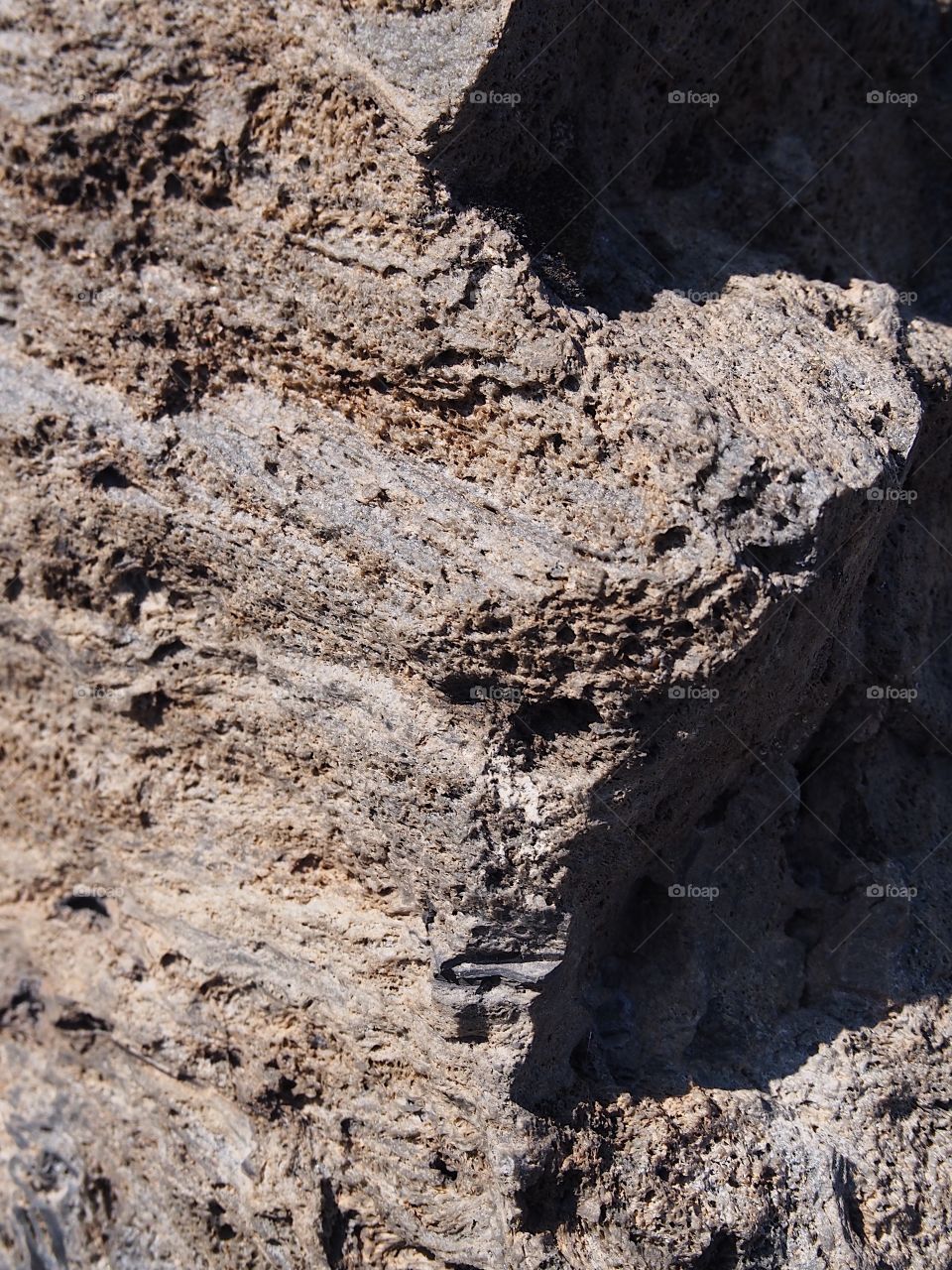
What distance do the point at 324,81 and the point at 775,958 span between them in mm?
3096

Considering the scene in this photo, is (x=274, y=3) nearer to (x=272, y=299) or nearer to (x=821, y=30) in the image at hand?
(x=272, y=299)

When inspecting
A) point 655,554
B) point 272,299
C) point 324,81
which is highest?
point 324,81

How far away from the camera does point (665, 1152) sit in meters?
3.33

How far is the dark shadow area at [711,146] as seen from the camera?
307cm

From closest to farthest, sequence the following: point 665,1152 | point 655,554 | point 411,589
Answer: point 655,554
point 411,589
point 665,1152

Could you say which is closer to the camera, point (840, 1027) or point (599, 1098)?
point (599, 1098)

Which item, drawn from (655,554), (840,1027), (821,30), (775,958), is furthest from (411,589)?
(821,30)
